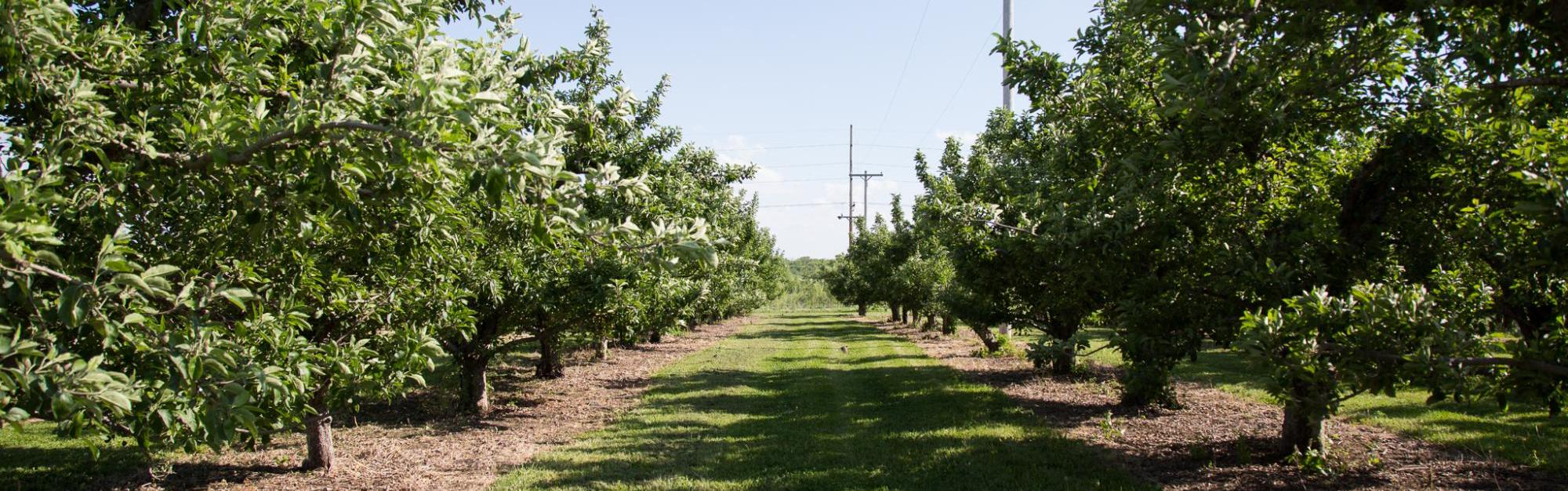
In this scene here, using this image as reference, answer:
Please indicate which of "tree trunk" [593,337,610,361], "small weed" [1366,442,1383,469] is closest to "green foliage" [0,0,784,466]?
"small weed" [1366,442,1383,469]

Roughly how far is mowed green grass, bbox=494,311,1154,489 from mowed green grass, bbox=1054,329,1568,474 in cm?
178

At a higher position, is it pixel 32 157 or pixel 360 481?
pixel 32 157

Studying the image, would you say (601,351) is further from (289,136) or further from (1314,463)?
(289,136)

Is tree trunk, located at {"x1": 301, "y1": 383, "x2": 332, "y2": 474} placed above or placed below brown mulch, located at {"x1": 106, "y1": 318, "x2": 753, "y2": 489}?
above

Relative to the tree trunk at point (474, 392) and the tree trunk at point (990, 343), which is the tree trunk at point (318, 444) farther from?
the tree trunk at point (990, 343)

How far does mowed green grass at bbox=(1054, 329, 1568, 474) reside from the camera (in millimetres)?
8328

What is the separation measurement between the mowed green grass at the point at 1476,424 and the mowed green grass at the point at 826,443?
1784mm

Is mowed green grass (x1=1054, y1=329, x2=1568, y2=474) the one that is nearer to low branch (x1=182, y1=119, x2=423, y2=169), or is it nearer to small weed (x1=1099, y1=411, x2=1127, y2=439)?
small weed (x1=1099, y1=411, x2=1127, y2=439)

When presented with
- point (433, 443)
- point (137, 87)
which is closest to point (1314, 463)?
point (137, 87)

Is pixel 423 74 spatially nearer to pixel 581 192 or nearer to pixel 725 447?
pixel 581 192

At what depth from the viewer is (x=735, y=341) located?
31500 mm

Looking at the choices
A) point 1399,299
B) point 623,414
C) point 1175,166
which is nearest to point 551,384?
point 623,414

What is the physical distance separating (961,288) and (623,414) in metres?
9.24

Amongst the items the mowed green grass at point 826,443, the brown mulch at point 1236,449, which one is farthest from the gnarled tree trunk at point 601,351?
the brown mulch at point 1236,449
